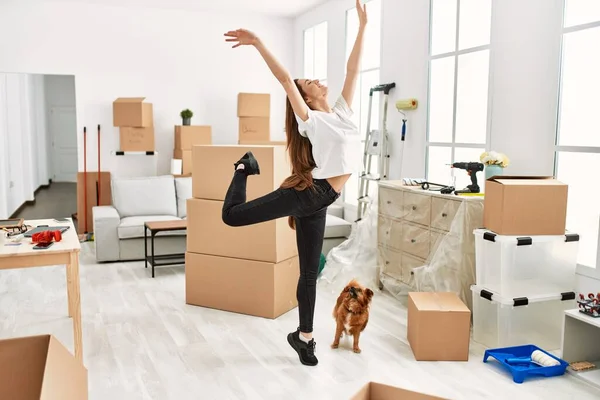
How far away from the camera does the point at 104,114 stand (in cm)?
684

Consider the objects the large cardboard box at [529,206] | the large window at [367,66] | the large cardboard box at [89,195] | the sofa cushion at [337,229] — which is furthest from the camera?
the large cardboard box at [89,195]

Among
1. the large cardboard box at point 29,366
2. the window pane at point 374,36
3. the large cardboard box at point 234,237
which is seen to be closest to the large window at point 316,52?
the window pane at point 374,36

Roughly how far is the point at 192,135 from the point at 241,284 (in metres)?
3.22

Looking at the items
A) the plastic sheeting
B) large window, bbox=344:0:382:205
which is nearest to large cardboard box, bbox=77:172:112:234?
large window, bbox=344:0:382:205

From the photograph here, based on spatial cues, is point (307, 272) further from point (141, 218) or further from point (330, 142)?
point (141, 218)

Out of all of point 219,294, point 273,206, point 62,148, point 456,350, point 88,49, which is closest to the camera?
point 273,206

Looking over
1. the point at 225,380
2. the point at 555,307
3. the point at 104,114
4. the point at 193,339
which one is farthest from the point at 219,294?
the point at 104,114

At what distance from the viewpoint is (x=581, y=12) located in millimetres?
3369

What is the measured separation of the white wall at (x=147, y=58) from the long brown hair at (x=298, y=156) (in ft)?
14.7

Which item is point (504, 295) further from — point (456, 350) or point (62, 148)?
point (62, 148)

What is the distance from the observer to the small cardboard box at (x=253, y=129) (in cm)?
699

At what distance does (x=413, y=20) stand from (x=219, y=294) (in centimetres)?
283

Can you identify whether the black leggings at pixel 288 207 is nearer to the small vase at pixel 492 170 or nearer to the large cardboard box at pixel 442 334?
the large cardboard box at pixel 442 334

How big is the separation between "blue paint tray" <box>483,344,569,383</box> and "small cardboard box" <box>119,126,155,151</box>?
475 cm
